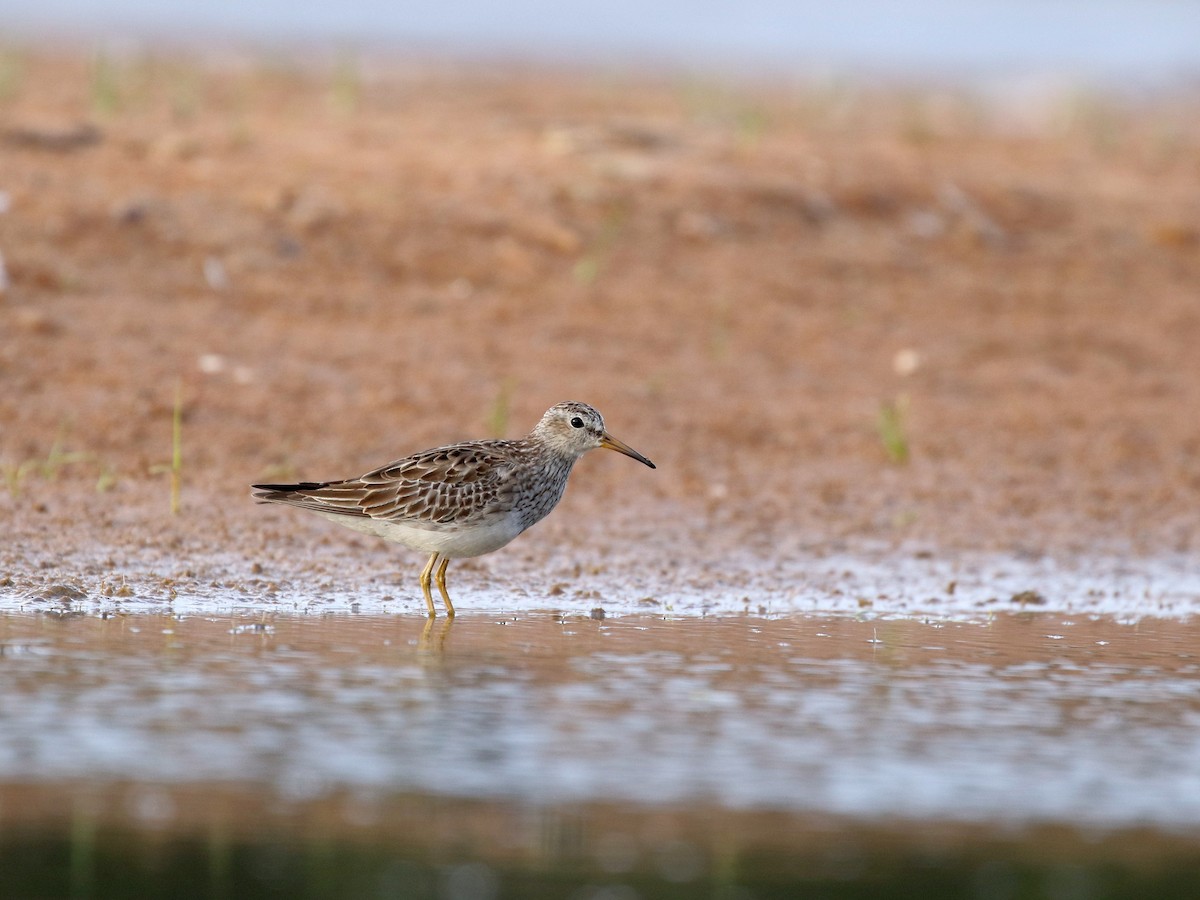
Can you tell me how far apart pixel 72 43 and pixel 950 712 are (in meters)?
21.8

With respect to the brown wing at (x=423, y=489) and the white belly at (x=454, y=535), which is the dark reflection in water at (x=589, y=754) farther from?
the brown wing at (x=423, y=489)

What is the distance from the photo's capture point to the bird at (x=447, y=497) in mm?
8922

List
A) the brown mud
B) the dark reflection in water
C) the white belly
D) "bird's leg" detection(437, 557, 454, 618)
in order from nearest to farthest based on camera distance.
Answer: the dark reflection in water
"bird's leg" detection(437, 557, 454, 618)
the white belly
the brown mud

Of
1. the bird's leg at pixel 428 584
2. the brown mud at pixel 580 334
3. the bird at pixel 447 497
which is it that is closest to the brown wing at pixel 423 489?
the bird at pixel 447 497

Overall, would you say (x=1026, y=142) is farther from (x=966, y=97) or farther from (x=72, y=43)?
(x=72, y=43)

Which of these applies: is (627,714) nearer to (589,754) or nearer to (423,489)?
(589,754)

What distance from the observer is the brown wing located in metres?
8.97

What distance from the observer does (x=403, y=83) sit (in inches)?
821

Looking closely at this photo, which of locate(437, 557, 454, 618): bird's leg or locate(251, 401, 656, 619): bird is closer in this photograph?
locate(437, 557, 454, 618): bird's leg

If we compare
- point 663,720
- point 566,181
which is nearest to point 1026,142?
point 566,181

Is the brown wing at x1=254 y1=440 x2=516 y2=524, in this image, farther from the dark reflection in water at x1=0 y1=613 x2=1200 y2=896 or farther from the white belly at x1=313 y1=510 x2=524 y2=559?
the dark reflection in water at x1=0 y1=613 x2=1200 y2=896

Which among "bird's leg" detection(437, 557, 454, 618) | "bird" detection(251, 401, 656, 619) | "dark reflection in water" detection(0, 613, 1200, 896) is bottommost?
"dark reflection in water" detection(0, 613, 1200, 896)

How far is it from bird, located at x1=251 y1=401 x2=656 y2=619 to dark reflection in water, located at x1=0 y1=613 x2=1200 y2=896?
2.55 feet

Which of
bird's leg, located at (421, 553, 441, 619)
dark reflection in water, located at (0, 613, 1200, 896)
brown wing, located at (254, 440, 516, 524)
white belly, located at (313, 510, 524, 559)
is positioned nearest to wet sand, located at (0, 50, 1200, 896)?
dark reflection in water, located at (0, 613, 1200, 896)
